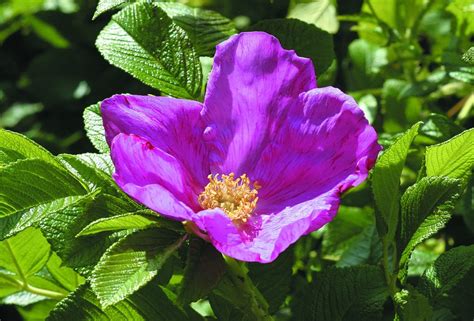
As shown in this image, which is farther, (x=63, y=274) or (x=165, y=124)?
(x=63, y=274)

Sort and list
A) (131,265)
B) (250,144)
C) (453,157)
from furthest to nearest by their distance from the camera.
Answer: (250,144)
(453,157)
(131,265)

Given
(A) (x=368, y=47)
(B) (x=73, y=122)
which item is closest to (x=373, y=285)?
(A) (x=368, y=47)

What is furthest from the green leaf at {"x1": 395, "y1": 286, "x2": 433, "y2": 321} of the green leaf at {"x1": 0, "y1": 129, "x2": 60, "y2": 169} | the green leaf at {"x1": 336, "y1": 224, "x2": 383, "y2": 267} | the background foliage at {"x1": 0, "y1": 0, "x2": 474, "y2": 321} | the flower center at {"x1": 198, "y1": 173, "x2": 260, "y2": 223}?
the green leaf at {"x1": 0, "y1": 129, "x2": 60, "y2": 169}

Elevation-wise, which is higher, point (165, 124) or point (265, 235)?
point (165, 124)

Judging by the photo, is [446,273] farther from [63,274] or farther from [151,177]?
[63,274]

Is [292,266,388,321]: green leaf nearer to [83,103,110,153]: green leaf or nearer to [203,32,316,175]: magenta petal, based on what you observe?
[203,32,316,175]: magenta petal

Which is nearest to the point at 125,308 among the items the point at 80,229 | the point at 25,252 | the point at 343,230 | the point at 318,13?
the point at 80,229

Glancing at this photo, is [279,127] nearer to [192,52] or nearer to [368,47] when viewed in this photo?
[192,52]
